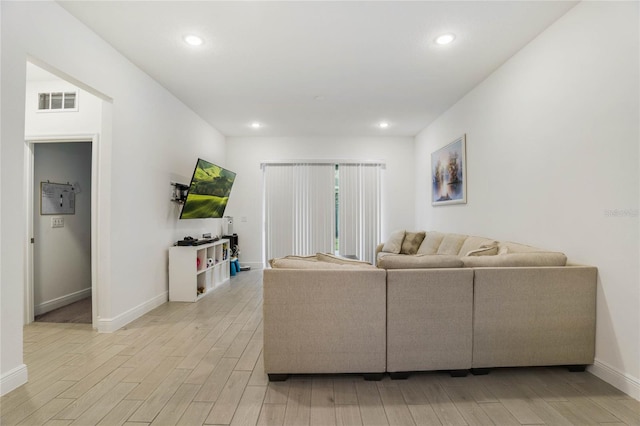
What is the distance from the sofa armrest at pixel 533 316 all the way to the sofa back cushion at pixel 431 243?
2.22 meters

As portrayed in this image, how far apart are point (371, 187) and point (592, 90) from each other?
420 centimetres

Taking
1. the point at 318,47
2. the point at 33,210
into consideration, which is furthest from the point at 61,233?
the point at 318,47

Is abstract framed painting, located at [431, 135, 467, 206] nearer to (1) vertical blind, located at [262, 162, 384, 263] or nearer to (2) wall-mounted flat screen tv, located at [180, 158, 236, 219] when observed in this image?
(1) vertical blind, located at [262, 162, 384, 263]

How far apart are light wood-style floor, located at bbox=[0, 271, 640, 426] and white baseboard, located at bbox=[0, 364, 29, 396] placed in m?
0.04

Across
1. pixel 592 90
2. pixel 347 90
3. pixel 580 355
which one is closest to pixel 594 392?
pixel 580 355

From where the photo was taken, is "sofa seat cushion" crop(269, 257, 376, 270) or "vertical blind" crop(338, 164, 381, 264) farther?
"vertical blind" crop(338, 164, 381, 264)

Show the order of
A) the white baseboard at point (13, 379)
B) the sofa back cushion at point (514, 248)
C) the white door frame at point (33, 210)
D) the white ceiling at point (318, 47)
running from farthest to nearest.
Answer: the white door frame at point (33, 210), the sofa back cushion at point (514, 248), the white ceiling at point (318, 47), the white baseboard at point (13, 379)

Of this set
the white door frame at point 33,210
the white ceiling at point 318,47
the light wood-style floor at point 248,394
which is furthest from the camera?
the white door frame at point 33,210

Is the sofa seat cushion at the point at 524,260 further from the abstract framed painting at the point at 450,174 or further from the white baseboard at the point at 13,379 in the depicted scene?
the white baseboard at the point at 13,379

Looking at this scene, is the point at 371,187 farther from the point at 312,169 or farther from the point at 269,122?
the point at 269,122

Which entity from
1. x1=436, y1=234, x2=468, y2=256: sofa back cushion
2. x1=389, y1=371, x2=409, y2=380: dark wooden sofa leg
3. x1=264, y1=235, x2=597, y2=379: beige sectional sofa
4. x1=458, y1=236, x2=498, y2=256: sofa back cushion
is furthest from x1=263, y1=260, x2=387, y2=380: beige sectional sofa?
x1=436, y1=234, x2=468, y2=256: sofa back cushion

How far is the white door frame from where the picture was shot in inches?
119

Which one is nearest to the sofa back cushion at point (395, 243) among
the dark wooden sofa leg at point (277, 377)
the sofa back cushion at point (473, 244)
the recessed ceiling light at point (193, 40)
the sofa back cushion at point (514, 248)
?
the sofa back cushion at point (473, 244)

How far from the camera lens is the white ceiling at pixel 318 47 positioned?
2.36 metres
